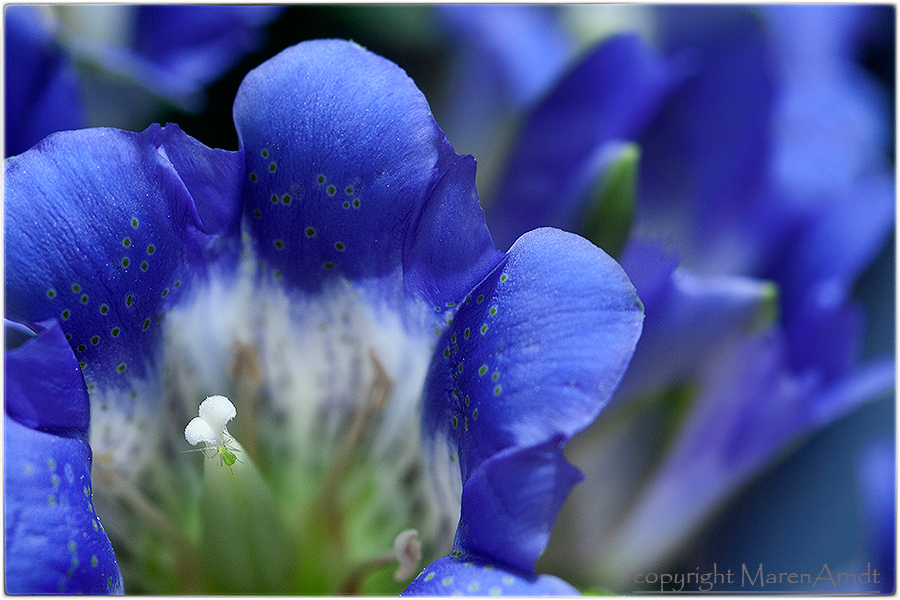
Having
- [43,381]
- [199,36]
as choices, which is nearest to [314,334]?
[43,381]

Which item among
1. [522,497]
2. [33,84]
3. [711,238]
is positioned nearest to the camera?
[522,497]

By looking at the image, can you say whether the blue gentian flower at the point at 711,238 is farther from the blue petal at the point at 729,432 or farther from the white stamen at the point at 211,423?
the white stamen at the point at 211,423

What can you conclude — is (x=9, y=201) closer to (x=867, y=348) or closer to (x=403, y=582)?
(x=403, y=582)

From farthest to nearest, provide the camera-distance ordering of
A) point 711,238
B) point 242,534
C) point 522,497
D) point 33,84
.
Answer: point 711,238
point 33,84
point 242,534
point 522,497

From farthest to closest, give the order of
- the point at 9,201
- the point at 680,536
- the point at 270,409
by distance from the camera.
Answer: the point at 680,536
the point at 270,409
the point at 9,201

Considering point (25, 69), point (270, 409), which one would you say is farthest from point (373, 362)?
point (25, 69)

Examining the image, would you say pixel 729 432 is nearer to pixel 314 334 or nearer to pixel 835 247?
pixel 835 247

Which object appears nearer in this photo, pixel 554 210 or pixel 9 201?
pixel 9 201
